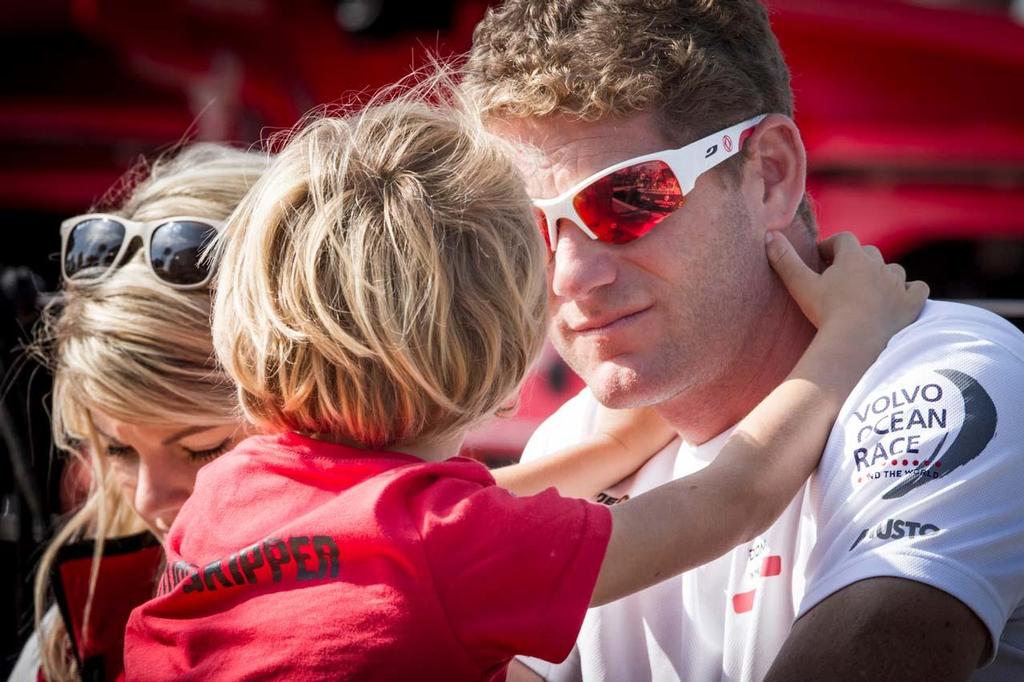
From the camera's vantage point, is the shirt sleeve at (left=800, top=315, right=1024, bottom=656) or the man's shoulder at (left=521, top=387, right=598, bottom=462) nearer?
the shirt sleeve at (left=800, top=315, right=1024, bottom=656)

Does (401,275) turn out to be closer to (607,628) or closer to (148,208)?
(607,628)

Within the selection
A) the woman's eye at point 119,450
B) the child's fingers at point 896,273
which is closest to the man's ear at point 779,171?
the child's fingers at point 896,273

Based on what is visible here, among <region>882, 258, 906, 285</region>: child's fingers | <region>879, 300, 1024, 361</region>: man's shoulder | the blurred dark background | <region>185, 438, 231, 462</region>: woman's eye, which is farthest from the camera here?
the blurred dark background

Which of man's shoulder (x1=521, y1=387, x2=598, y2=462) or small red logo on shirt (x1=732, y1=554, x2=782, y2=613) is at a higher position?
man's shoulder (x1=521, y1=387, x2=598, y2=462)

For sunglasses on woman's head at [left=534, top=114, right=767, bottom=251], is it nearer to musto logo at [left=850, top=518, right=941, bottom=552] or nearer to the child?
the child

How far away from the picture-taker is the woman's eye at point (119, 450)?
2254 millimetres

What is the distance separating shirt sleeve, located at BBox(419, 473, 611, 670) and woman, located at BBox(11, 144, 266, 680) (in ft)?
2.78

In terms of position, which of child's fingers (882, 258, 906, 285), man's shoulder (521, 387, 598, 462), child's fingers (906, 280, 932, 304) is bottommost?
man's shoulder (521, 387, 598, 462)

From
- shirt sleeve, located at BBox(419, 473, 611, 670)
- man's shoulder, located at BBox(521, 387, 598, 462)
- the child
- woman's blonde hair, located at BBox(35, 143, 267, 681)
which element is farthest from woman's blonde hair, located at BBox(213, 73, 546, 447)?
man's shoulder, located at BBox(521, 387, 598, 462)

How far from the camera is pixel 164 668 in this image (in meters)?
1.51

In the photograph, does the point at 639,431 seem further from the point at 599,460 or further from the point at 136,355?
the point at 136,355

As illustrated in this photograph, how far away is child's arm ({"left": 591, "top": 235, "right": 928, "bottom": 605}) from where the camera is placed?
1.48 metres

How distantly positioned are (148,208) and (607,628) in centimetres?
125

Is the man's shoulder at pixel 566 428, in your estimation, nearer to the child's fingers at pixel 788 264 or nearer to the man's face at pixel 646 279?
the man's face at pixel 646 279
